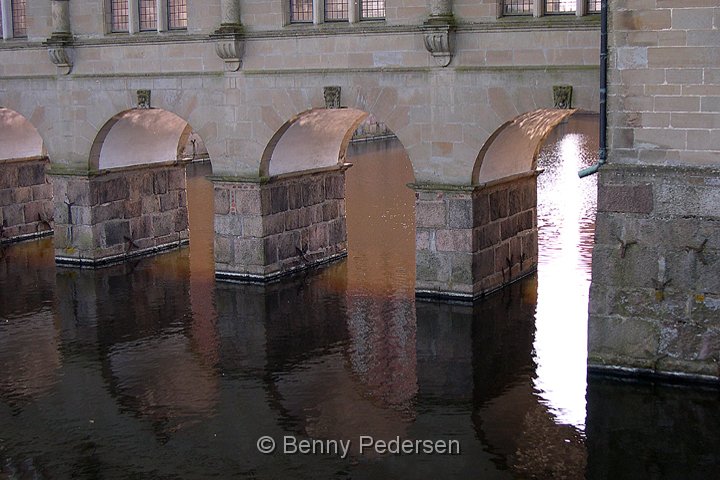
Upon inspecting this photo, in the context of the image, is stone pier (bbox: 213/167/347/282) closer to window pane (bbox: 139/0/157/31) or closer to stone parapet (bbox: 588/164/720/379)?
window pane (bbox: 139/0/157/31)

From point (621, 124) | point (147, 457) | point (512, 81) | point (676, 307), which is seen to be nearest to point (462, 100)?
point (512, 81)

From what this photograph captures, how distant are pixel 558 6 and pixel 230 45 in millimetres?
→ 9013

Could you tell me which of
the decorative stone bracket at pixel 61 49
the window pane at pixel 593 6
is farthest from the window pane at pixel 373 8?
the decorative stone bracket at pixel 61 49

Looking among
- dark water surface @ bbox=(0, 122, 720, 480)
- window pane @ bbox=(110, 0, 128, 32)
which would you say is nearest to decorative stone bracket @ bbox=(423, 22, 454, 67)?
dark water surface @ bbox=(0, 122, 720, 480)

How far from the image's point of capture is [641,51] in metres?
20.1

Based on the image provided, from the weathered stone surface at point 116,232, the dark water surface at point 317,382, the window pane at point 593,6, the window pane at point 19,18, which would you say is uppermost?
the window pane at point 19,18

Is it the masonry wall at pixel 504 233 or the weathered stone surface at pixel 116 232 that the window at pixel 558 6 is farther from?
the weathered stone surface at pixel 116 232

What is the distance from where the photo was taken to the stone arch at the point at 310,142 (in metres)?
30.0

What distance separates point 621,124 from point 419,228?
8100 millimetres

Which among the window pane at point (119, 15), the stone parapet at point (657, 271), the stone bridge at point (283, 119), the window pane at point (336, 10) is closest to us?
the stone parapet at point (657, 271)

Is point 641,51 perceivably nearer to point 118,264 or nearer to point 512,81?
point 512,81

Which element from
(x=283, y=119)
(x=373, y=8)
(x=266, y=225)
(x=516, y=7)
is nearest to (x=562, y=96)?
(x=516, y=7)

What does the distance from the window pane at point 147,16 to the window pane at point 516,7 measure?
11.0 m

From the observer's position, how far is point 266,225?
3030 centimetres
